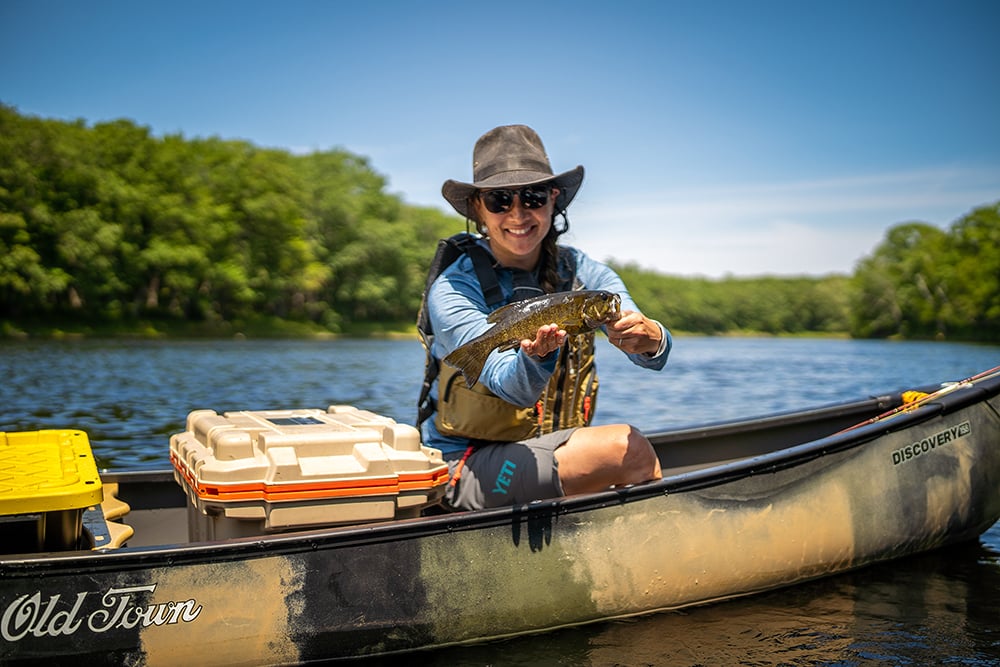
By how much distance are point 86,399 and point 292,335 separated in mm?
35961

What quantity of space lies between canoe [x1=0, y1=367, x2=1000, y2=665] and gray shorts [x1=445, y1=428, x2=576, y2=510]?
0.13 m

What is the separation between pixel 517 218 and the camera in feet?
14.4

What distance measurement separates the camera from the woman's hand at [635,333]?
12.4 feet

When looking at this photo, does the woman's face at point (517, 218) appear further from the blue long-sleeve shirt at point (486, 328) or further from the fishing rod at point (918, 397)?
the fishing rod at point (918, 397)

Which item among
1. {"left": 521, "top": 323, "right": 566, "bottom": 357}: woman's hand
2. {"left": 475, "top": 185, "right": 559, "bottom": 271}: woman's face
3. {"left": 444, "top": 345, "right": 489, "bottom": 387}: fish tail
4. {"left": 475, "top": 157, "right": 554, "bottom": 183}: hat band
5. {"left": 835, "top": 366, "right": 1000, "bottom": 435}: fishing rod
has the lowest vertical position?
{"left": 835, "top": 366, "right": 1000, "bottom": 435}: fishing rod

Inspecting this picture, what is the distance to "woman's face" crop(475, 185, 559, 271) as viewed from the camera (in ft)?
14.3

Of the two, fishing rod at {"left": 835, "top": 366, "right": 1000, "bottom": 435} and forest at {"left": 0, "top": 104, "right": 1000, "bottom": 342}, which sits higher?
forest at {"left": 0, "top": 104, "right": 1000, "bottom": 342}

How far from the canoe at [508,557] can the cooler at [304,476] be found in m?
0.12

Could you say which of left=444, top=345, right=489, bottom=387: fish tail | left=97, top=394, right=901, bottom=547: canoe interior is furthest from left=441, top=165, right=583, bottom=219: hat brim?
left=97, top=394, right=901, bottom=547: canoe interior

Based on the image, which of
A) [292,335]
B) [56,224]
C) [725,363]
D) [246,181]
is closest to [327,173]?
[246,181]

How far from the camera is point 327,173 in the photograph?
74.1 metres

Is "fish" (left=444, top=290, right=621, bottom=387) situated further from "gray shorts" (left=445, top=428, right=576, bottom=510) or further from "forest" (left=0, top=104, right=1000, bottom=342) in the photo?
"forest" (left=0, top=104, right=1000, bottom=342)

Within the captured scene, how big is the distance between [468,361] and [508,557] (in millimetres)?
1128

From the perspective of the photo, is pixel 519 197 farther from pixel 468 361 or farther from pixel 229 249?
pixel 229 249
